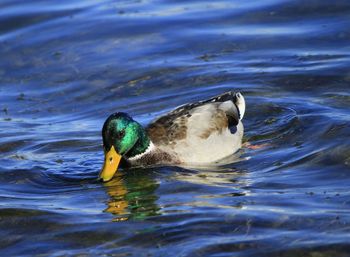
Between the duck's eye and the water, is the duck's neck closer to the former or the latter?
the water

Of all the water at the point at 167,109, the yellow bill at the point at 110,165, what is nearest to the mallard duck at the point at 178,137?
the yellow bill at the point at 110,165

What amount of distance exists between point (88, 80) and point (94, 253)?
21.7 feet

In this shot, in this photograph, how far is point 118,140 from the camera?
35.1 ft

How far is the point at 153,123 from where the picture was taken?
11453 mm

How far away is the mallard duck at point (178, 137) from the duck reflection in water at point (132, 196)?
0.78 ft

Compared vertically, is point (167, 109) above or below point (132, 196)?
above

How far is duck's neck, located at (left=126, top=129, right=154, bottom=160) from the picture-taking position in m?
11.1

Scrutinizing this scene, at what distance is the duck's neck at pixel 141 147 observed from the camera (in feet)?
36.4

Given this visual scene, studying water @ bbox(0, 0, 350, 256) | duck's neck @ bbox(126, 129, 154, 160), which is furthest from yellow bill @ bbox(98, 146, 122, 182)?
duck's neck @ bbox(126, 129, 154, 160)

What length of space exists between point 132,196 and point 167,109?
3273 millimetres

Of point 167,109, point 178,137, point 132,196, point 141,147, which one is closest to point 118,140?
point 141,147

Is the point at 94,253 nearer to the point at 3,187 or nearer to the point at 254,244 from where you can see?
the point at 254,244

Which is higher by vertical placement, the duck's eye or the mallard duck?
the duck's eye

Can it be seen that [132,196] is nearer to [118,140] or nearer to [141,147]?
[118,140]
